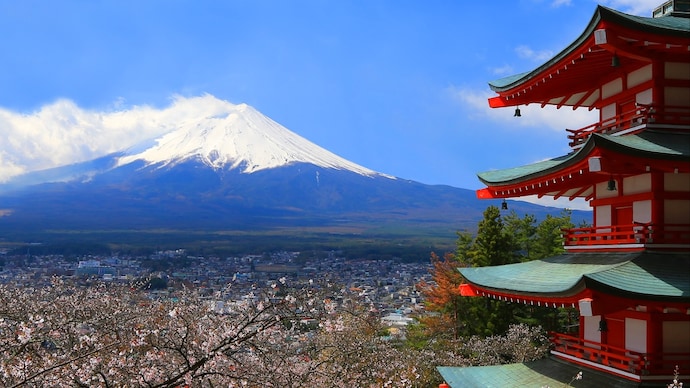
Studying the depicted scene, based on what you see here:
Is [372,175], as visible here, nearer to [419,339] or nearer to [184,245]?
[184,245]

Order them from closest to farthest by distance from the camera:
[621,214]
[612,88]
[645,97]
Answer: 1. [645,97]
2. [621,214]
3. [612,88]

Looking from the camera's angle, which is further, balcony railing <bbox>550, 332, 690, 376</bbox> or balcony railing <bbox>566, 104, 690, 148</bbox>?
balcony railing <bbox>566, 104, 690, 148</bbox>

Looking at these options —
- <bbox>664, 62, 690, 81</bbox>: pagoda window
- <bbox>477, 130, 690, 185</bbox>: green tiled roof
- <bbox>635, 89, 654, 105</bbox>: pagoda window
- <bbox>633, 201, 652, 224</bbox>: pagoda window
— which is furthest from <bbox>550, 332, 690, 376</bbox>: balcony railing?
<bbox>664, 62, 690, 81</bbox>: pagoda window

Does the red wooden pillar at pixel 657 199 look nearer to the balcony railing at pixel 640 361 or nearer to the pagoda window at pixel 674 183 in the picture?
the pagoda window at pixel 674 183

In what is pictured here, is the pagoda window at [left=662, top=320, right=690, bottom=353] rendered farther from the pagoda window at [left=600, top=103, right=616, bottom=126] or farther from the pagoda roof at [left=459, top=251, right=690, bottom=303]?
the pagoda window at [left=600, top=103, right=616, bottom=126]

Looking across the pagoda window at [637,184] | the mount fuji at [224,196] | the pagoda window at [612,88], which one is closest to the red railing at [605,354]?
the pagoda window at [637,184]

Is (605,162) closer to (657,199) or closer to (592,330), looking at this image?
(657,199)

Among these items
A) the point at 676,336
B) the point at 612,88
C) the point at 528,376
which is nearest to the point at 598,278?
the point at 676,336

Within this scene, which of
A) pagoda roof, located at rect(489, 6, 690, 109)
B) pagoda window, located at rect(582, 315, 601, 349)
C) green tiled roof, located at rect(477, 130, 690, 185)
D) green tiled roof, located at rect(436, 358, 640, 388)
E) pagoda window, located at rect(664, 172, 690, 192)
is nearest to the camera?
green tiled roof, located at rect(477, 130, 690, 185)
